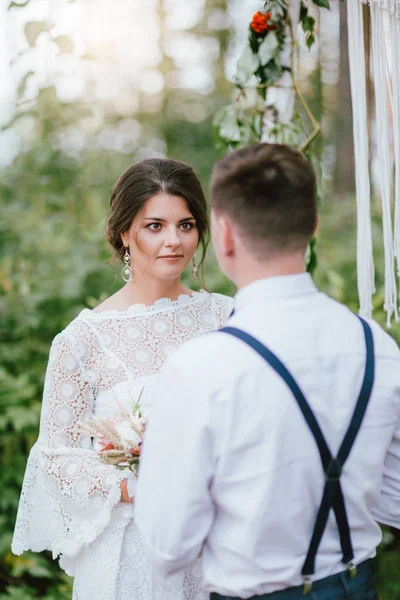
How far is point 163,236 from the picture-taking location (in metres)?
2.09

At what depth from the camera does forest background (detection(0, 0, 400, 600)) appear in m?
3.54

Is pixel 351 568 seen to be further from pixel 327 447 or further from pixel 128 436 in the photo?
pixel 128 436

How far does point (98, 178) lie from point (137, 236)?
442 centimetres

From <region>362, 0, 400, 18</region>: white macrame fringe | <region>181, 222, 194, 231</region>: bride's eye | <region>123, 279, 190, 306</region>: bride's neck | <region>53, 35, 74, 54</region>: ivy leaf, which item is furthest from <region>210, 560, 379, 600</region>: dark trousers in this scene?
<region>53, 35, 74, 54</region>: ivy leaf

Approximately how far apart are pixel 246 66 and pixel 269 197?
4.99 feet

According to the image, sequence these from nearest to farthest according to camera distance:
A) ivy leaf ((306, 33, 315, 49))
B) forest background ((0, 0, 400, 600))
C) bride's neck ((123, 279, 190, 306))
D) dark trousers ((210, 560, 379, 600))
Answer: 1. dark trousers ((210, 560, 379, 600))
2. bride's neck ((123, 279, 190, 306))
3. ivy leaf ((306, 33, 315, 49))
4. forest background ((0, 0, 400, 600))

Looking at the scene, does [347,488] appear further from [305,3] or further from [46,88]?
[46,88]

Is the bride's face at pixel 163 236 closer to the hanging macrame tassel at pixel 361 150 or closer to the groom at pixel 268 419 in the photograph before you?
the hanging macrame tassel at pixel 361 150

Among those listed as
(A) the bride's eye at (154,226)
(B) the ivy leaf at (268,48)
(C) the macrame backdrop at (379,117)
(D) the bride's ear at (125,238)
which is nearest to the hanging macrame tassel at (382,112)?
(C) the macrame backdrop at (379,117)

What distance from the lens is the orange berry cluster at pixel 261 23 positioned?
256 centimetres

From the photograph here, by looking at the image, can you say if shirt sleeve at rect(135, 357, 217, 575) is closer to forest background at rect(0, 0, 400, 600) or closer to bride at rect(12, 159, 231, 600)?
bride at rect(12, 159, 231, 600)

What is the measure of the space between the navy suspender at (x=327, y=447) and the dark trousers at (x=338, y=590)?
0.03m

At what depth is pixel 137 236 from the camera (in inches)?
83.7

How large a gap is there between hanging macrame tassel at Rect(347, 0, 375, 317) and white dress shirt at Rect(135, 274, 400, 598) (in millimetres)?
837
